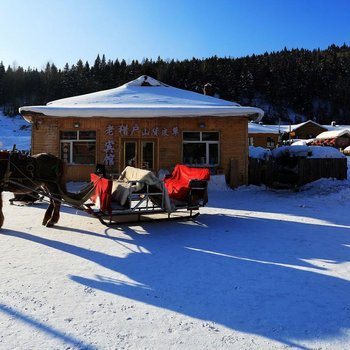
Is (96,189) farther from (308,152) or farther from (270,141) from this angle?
(270,141)

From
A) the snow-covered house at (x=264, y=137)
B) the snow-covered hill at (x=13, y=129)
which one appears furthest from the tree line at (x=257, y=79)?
the snow-covered house at (x=264, y=137)

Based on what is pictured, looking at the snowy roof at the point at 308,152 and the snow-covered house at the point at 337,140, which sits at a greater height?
the snow-covered house at the point at 337,140

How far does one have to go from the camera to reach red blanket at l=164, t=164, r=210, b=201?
852 centimetres

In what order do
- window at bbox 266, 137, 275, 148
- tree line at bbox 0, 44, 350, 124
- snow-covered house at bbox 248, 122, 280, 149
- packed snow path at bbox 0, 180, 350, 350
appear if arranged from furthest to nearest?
tree line at bbox 0, 44, 350, 124 < snow-covered house at bbox 248, 122, 280, 149 < window at bbox 266, 137, 275, 148 < packed snow path at bbox 0, 180, 350, 350

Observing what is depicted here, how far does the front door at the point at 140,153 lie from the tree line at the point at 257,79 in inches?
2998

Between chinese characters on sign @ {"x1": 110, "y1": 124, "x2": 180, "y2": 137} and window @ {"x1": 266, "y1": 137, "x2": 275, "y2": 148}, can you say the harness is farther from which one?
window @ {"x1": 266, "y1": 137, "x2": 275, "y2": 148}

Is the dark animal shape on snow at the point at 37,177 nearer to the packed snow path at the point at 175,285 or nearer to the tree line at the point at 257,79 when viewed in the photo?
the packed snow path at the point at 175,285

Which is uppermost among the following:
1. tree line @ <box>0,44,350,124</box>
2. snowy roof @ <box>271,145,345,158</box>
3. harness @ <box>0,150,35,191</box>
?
tree line @ <box>0,44,350,124</box>

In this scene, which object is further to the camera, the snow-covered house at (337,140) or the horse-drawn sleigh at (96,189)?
the snow-covered house at (337,140)

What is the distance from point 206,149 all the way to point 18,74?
102 metres

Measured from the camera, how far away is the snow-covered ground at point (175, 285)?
3.29 m

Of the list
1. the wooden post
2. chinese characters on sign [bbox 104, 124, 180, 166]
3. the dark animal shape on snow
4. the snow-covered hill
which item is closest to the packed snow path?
the dark animal shape on snow

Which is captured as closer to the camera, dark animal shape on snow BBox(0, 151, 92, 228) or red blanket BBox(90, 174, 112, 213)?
red blanket BBox(90, 174, 112, 213)

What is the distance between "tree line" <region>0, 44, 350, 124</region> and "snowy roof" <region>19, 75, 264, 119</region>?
71.6 m
